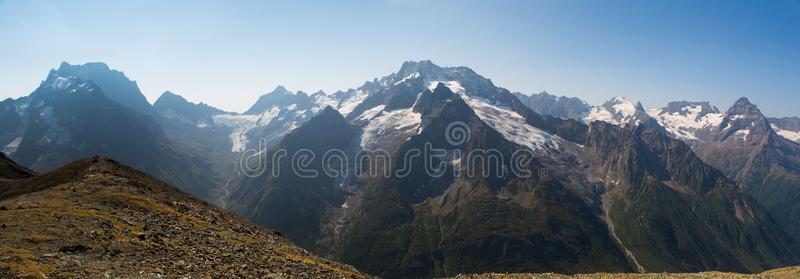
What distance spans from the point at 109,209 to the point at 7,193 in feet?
133

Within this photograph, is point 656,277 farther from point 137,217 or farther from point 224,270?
Answer: point 137,217

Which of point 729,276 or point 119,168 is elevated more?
point 119,168

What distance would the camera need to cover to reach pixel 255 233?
64562mm

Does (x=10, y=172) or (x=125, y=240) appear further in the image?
(x=10, y=172)

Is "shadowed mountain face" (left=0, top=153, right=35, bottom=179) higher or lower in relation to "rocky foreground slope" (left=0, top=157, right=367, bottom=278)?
higher

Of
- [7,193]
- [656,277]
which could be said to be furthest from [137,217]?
[656,277]

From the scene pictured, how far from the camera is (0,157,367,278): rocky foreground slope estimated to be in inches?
1289

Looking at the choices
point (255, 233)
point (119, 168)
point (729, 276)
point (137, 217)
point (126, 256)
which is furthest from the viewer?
point (119, 168)

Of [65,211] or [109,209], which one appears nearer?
[65,211]

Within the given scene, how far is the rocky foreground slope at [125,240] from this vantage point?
32750 millimetres

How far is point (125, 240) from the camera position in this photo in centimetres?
3994

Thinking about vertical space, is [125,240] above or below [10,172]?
below

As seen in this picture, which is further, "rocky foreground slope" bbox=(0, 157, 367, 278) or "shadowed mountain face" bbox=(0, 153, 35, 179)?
"shadowed mountain face" bbox=(0, 153, 35, 179)

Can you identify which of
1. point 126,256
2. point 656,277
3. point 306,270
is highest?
point 126,256
